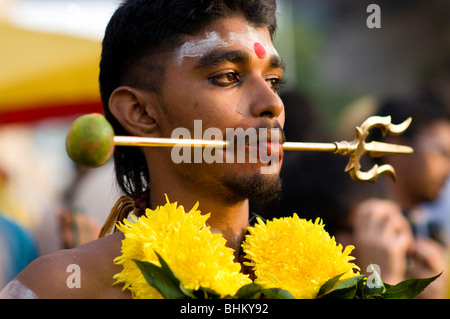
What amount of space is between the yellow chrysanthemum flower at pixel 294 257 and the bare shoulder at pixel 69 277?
1.67 feet

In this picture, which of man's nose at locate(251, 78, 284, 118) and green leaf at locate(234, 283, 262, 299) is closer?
green leaf at locate(234, 283, 262, 299)

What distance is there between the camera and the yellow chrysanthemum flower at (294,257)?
222 cm

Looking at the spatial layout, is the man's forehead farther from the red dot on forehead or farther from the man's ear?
the man's ear

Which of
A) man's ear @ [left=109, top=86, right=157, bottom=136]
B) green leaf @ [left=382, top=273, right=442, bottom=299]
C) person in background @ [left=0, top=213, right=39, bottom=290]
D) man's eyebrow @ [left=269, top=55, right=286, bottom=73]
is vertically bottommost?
person in background @ [left=0, top=213, right=39, bottom=290]

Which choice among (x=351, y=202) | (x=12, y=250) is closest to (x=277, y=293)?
(x=351, y=202)

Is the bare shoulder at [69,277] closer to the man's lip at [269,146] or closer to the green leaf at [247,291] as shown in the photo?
the green leaf at [247,291]

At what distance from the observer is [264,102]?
Answer: 7.52 ft

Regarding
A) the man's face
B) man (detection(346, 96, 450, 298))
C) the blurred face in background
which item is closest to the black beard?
the man's face

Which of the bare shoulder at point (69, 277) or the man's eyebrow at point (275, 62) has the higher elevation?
the man's eyebrow at point (275, 62)

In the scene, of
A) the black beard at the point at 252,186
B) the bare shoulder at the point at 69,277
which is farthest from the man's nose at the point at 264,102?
the bare shoulder at the point at 69,277

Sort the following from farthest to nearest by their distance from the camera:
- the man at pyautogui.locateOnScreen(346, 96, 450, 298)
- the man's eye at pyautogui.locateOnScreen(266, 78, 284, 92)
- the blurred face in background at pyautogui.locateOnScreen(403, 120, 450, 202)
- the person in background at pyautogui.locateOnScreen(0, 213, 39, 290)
A: the blurred face in background at pyautogui.locateOnScreen(403, 120, 450, 202) → the person in background at pyautogui.locateOnScreen(0, 213, 39, 290) → the man at pyautogui.locateOnScreen(346, 96, 450, 298) → the man's eye at pyautogui.locateOnScreen(266, 78, 284, 92)

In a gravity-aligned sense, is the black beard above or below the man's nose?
below

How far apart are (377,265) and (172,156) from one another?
5.80ft

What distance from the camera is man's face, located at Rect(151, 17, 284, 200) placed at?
228 cm
